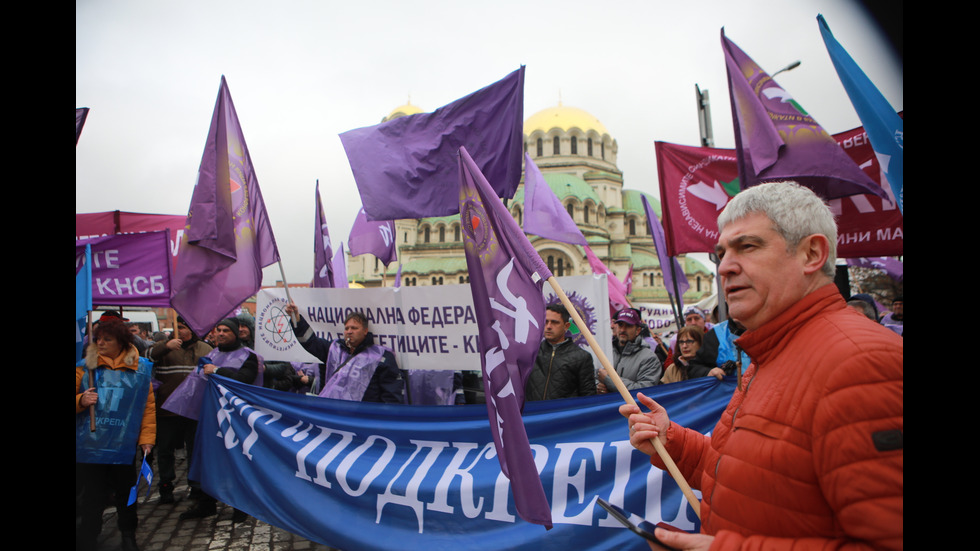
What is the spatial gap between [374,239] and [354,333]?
321 centimetres

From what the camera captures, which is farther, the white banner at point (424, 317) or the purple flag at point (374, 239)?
the purple flag at point (374, 239)

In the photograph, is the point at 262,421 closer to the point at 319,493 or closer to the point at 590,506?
the point at 319,493

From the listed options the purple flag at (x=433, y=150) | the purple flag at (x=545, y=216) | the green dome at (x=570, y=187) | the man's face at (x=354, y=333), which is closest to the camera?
the man's face at (x=354, y=333)

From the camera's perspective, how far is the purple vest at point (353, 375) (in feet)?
14.7

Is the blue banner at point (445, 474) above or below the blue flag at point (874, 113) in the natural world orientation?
below

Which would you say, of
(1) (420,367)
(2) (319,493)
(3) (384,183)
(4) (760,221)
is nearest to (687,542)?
(4) (760,221)

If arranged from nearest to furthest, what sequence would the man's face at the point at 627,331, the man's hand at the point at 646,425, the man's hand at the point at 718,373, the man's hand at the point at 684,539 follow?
the man's hand at the point at 684,539 < the man's hand at the point at 646,425 < the man's hand at the point at 718,373 < the man's face at the point at 627,331

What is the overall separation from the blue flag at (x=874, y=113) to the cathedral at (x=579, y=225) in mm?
47763

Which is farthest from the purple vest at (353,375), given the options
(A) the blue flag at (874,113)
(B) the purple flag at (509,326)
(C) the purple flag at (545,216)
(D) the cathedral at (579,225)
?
(D) the cathedral at (579,225)

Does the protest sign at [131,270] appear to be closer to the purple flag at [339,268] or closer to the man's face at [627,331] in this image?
the purple flag at [339,268]

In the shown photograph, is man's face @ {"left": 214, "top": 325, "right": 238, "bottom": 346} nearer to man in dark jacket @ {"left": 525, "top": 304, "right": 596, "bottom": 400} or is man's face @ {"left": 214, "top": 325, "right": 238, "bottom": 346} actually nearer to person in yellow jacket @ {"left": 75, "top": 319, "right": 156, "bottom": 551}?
person in yellow jacket @ {"left": 75, "top": 319, "right": 156, "bottom": 551}

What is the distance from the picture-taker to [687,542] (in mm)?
1353

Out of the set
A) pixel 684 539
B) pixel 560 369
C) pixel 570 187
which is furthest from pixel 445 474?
pixel 570 187

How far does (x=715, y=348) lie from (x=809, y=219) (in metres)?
3.53
